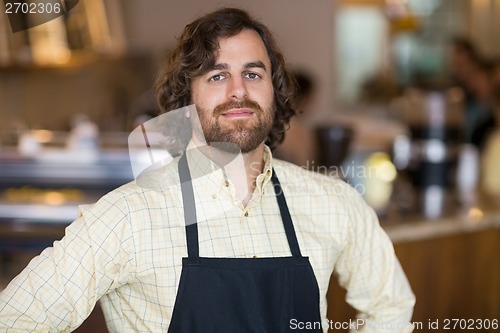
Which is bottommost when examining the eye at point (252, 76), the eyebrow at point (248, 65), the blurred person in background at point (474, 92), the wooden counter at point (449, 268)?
the wooden counter at point (449, 268)

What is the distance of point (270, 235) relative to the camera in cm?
167

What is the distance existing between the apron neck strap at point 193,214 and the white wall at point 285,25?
4146 millimetres

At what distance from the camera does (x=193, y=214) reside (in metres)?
1.60

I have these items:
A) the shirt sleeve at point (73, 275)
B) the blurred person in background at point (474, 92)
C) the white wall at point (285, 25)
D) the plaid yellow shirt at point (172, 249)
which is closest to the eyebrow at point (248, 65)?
the plaid yellow shirt at point (172, 249)

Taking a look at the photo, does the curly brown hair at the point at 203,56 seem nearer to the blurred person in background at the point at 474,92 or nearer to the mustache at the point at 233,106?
the mustache at the point at 233,106

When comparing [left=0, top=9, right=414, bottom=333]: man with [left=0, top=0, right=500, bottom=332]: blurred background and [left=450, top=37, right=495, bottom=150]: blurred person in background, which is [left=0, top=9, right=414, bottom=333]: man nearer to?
[left=0, top=0, right=500, bottom=332]: blurred background

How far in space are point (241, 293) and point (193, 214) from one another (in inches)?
7.7

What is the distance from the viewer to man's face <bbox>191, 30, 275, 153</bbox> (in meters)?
1.61

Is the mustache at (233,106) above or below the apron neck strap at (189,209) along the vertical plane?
above

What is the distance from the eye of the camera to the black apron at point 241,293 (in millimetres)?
1538

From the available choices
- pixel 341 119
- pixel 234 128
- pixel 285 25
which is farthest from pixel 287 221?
pixel 285 25

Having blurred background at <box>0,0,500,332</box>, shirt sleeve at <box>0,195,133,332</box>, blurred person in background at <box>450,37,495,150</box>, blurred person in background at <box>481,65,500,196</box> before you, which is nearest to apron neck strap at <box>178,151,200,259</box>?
shirt sleeve at <box>0,195,133,332</box>

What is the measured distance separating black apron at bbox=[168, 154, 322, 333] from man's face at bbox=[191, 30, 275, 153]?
14 centimetres

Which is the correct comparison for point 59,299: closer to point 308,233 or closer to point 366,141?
point 308,233
